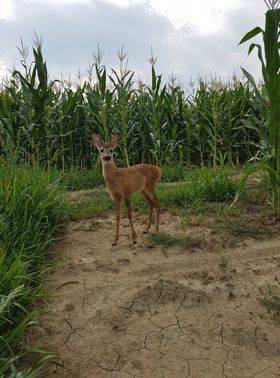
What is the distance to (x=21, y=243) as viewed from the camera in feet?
14.3

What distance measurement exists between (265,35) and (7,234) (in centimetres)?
402

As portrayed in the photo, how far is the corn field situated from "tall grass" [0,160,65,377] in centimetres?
318

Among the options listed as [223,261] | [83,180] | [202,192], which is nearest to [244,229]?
[223,261]

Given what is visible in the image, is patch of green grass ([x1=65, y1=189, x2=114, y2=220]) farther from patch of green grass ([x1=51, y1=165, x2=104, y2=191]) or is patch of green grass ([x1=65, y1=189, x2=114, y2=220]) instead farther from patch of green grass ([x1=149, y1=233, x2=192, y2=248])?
patch of green grass ([x1=149, y1=233, x2=192, y2=248])

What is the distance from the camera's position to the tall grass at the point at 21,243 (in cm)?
309

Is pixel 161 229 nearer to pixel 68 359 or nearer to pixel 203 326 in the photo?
pixel 203 326

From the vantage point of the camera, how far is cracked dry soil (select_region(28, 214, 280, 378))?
9.82 feet

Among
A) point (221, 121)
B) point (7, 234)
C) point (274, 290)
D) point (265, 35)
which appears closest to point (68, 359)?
point (7, 234)

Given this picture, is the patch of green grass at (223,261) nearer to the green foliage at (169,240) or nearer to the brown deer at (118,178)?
the green foliage at (169,240)

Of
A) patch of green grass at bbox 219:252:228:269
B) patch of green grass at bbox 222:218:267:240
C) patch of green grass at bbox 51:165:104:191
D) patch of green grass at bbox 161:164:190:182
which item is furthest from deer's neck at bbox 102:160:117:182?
patch of green grass at bbox 161:164:190:182

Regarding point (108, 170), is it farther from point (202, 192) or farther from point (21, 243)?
point (202, 192)

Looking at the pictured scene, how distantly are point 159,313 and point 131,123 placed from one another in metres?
6.76

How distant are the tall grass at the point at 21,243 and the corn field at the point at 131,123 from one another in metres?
3.18

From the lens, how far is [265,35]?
516 cm
